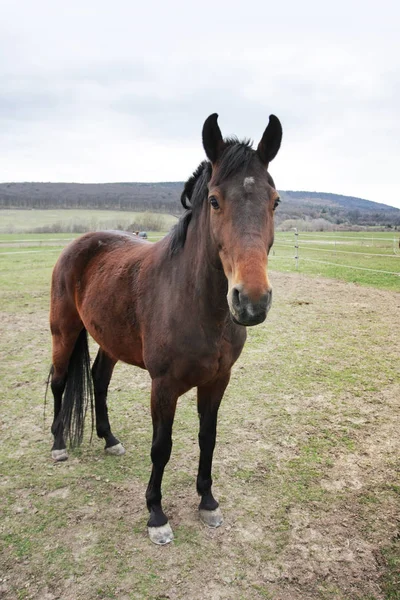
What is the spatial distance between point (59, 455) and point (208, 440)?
1.41 meters

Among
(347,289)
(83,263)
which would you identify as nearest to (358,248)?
(347,289)

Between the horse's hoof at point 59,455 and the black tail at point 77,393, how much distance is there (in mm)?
128

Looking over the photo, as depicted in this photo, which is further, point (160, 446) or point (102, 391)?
point (102, 391)

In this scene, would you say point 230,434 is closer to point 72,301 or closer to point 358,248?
point 72,301

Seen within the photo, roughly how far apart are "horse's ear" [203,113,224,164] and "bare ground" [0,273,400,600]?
7.52ft

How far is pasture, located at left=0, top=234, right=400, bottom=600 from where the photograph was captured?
81.3 inches

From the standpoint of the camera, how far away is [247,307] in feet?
5.20

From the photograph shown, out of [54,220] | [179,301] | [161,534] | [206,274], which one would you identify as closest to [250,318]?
[206,274]

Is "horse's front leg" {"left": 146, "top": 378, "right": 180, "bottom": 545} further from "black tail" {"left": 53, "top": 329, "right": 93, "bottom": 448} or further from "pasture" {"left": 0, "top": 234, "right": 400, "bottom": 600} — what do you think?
"black tail" {"left": 53, "top": 329, "right": 93, "bottom": 448}

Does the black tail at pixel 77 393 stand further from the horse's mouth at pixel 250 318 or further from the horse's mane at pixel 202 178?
the horse's mouth at pixel 250 318

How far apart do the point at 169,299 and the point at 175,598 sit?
5.27 feet

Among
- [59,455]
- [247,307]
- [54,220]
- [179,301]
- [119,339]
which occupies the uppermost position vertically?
[247,307]

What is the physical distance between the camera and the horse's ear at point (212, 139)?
6.32 feet

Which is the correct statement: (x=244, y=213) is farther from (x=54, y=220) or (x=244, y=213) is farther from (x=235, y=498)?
(x=54, y=220)
